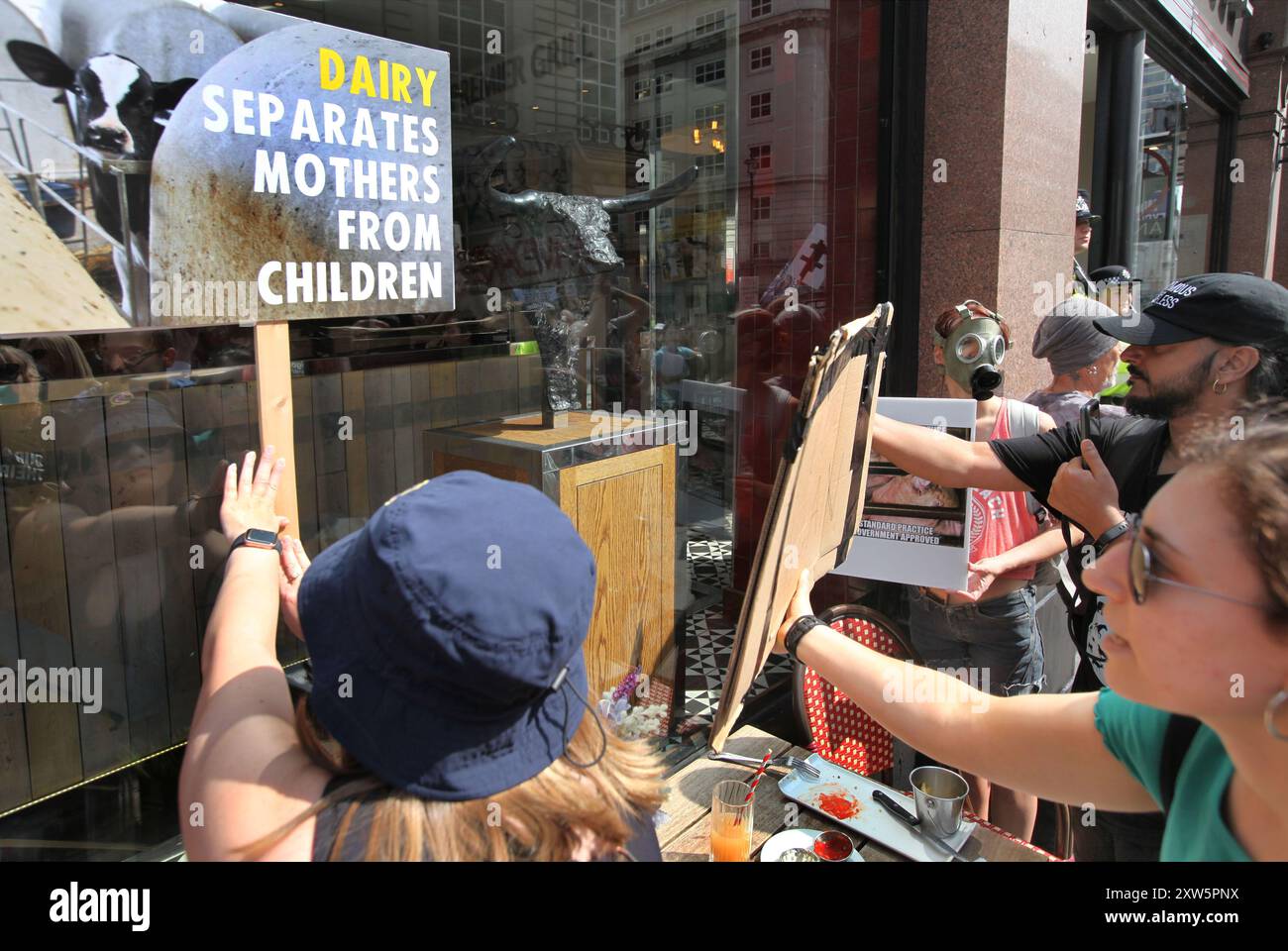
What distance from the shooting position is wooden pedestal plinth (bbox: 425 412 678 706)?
2820 millimetres

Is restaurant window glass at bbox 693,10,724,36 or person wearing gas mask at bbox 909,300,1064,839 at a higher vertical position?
restaurant window glass at bbox 693,10,724,36

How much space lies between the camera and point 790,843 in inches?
80.0

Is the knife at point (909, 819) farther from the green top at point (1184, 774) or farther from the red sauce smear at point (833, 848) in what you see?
the green top at point (1184, 774)

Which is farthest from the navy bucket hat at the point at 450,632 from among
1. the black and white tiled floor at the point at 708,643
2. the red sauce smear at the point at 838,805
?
the black and white tiled floor at the point at 708,643

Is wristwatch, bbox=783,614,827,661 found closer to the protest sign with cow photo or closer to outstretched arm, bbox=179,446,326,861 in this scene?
outstretched arm, bbox=179,446,326,861

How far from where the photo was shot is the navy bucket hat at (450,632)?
951 millimetres

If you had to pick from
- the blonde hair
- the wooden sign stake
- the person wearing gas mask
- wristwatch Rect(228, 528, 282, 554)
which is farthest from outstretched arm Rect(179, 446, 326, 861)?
the person wearing gas mask

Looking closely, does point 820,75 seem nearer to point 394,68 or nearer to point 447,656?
point 394,68

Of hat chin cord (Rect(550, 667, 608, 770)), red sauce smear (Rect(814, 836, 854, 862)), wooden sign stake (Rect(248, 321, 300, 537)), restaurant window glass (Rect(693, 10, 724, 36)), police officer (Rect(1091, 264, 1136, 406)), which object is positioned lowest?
red sauce smear (Rect(814, 836, 854, 862))

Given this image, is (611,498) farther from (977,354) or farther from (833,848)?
(977,354)

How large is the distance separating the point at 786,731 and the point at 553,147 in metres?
3.08

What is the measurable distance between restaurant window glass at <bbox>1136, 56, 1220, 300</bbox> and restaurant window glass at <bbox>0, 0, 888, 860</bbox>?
544 cm

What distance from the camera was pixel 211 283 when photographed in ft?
5.71
